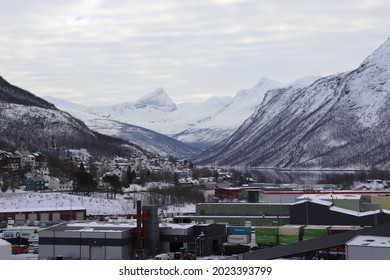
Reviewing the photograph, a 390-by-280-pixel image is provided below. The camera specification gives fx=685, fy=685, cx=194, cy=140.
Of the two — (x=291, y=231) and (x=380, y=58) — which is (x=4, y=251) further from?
(x=380, y=58)

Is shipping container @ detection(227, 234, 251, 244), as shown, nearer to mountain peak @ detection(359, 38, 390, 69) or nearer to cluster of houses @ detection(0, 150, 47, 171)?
cluster of houses @ detection(0, 150, 47, 171)

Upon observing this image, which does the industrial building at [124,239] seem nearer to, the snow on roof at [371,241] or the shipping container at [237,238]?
the shipping container at [237,238]

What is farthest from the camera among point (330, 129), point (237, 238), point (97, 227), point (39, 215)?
point (330, 129)

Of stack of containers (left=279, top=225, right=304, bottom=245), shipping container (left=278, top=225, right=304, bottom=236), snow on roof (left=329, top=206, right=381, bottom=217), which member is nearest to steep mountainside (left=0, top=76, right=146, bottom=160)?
snow on roof (left=329, top=206, right=381, bottom=217)

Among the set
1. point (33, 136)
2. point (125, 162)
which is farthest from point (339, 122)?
point (33, 136)

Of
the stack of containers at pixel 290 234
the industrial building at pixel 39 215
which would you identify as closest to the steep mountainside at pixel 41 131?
the industrial building at pixel 39 215

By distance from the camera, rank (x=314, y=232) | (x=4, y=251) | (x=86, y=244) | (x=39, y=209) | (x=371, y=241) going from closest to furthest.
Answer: (x=4, y=251), (x=371, y=241), (x=86, y=244), (x=314, y=232), (x=39, y=209)

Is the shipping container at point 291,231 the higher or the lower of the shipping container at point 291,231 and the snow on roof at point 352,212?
the lower

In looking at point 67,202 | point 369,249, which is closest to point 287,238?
point 369,249
